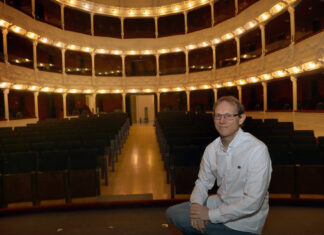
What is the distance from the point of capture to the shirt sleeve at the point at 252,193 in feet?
5.21

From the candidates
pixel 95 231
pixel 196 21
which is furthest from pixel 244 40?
pixel 95 231

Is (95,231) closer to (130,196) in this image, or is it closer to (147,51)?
(130,196)

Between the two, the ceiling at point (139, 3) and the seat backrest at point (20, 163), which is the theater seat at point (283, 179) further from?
the ceiling at point (139, 3)

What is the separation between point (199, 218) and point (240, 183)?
0.37 metres

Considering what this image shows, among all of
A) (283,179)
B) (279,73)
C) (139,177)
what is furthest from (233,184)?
(279,73)

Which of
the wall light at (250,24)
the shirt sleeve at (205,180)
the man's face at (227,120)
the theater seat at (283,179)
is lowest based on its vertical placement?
the theater seat at (283,179)

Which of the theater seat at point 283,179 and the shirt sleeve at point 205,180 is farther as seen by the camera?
the theater seat at point 283,179

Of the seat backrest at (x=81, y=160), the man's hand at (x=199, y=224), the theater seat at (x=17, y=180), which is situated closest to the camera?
the man's hand at (x=199, y=224)

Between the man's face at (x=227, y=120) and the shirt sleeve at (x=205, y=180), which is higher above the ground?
the man's face at (x=227, y=120)

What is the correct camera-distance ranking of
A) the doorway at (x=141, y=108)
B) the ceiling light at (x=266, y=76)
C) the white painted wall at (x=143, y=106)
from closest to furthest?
the ceiling light at (x=266, y=76)
the doorway at (x=141, y=108)
the white painted wall at (x=143, y=106)

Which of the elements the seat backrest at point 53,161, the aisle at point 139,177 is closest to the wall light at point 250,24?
the aisle at point 139,177

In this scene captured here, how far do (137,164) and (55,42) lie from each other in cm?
1367

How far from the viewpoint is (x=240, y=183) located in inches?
67.7

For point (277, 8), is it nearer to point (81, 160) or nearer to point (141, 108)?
point (81, 160)
